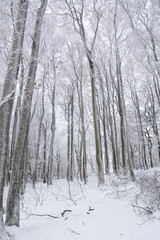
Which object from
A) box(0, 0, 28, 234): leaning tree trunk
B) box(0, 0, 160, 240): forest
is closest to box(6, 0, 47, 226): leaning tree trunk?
box(0, 0, 160, 240): forest

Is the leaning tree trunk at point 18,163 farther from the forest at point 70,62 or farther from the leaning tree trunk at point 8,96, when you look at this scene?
the leaning tree trunk at point 8,96

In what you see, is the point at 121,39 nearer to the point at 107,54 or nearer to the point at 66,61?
the point at 107,54

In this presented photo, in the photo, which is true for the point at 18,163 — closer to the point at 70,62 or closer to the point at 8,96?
the point at 8,96

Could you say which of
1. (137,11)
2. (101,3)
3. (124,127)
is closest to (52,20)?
(101,3)

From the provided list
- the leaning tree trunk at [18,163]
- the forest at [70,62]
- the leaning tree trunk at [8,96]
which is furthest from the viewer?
the forest at [70,62]

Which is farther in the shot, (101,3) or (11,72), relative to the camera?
(101,3)

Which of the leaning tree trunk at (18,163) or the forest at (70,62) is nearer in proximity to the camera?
the leaning tree trunk at (18,163)

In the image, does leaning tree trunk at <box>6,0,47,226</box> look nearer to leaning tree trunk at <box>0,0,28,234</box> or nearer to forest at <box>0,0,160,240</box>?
forest at <box>0,0,160,240</box>

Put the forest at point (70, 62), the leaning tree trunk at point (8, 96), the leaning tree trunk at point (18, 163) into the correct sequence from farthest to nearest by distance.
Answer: the forest at point (70, 62)
the leaning tree trunk at point (18, 163)
the leaning tree trunk at point (8, 96)

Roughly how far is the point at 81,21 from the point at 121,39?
3235 mm

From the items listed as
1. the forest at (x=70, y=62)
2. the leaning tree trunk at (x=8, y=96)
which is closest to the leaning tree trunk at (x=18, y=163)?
the forest at (x=70, y=62)

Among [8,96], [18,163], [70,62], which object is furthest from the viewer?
[70,62]

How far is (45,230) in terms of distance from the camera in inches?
101

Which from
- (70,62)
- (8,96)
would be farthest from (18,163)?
(70,62)
